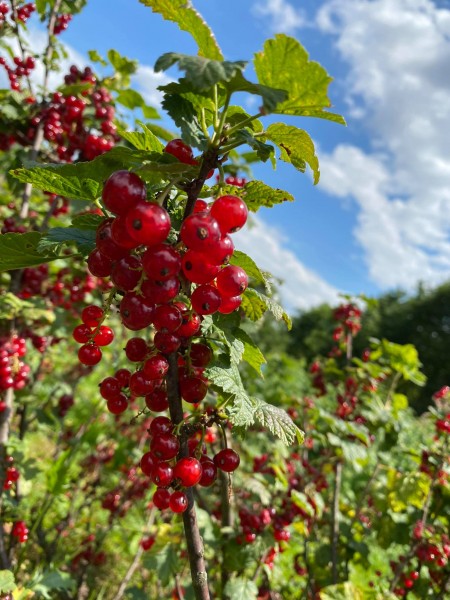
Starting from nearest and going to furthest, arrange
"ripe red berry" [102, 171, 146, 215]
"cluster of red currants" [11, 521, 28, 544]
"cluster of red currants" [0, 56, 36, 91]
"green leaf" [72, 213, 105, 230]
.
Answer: "ripe red berry" [102, 171, 146, 215] < "green leaf" [72, 213, 105, 230] < "cluster of red currants" [11, 521, 28, 544] < "cluster of red currants" [0, 56, 36, 91]

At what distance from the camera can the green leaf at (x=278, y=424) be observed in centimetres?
104

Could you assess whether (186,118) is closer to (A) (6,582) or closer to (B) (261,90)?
(B) (261,90)

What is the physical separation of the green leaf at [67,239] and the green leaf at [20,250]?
1.1 inches

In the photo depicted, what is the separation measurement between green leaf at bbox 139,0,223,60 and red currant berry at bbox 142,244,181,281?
1.34ft

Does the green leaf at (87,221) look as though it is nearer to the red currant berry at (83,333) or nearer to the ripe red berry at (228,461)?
the red currant berry at (83,333)

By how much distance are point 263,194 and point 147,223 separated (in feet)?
1.29

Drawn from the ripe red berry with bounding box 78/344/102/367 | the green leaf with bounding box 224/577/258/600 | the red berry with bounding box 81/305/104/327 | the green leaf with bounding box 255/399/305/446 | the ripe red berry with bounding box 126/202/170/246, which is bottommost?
the green leaf with bounding box 224/577/258/600

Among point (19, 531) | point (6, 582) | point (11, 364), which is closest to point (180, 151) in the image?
point (6, 582)

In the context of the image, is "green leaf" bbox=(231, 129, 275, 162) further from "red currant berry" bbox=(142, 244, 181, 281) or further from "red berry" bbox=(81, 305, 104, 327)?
"red berry" bbox=(81, 305, 104, 327)

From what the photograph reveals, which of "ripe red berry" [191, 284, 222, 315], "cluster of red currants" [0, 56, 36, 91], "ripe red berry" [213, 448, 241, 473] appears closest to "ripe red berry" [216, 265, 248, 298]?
"ripe red berry" [191, 284, 222, 315]

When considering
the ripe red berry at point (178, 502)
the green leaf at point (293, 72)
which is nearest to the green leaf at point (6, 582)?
the ripe red berry at point (178, 502)

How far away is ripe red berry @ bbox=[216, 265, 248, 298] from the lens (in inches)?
36.1

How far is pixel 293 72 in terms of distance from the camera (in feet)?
2.80

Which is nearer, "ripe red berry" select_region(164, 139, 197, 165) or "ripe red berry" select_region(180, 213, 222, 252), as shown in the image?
"ripe red berry" select_region(180, 213, 222, 252)
